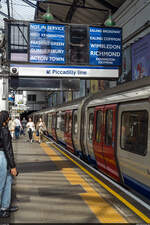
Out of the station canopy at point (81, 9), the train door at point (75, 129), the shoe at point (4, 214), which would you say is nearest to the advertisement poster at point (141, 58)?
the train door at point (75, 129)

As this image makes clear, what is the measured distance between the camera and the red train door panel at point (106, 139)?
293 inches

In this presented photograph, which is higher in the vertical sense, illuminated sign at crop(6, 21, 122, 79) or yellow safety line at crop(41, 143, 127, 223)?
illuminated sign at crop(6, 21, 122, 79)

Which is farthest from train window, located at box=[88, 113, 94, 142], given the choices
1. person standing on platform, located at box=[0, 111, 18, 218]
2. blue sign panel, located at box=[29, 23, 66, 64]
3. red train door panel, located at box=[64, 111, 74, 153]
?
person standing on platform, located at box=[0, 111, 18, 218]

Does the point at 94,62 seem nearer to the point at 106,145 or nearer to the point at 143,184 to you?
the point at 106,145

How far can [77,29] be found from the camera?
41.0ft

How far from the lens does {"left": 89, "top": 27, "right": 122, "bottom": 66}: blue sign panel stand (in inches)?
489

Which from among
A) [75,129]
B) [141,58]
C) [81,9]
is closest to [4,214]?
[75,129]

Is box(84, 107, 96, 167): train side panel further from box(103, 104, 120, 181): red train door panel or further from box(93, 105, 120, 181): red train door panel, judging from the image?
box(103, 104, 120, 181): red train door panel

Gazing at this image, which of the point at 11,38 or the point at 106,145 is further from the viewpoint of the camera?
the point at 11,38

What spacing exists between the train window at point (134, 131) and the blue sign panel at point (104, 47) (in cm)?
597

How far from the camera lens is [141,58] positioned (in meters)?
14.1

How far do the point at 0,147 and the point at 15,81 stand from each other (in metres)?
7.64

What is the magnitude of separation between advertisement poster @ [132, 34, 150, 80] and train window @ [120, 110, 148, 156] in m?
7.13

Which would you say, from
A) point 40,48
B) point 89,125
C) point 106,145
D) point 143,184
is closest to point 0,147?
point 143,184
